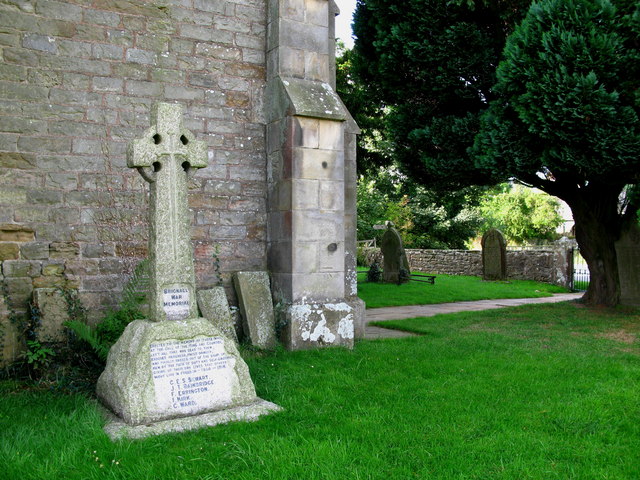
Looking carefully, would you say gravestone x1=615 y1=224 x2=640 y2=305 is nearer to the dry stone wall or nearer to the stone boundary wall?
the stone boundary wall

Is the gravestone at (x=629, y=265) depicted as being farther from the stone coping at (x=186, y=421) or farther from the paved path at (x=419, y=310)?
the stone coping at (x=186, y=421)

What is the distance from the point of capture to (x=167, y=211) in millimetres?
4566

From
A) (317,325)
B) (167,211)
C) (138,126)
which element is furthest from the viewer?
(317,325)

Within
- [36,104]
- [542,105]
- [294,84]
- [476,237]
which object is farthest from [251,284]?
[476,237]

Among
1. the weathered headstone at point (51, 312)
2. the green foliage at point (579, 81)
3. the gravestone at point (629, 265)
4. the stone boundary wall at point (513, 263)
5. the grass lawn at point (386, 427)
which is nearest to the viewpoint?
the grass lawn at point (386, 427)

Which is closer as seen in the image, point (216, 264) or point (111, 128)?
point (111, 128)

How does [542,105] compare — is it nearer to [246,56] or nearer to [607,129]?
[607,129]

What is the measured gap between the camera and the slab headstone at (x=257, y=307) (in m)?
6.64

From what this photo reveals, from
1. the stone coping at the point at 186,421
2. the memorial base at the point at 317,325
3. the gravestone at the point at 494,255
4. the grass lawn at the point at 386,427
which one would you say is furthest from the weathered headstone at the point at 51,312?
the gravestone at the point at 494,255

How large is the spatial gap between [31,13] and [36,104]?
→ 0.96 metres

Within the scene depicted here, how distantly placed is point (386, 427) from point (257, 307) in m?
3.00

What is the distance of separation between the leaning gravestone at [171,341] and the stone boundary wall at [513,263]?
46.5ft

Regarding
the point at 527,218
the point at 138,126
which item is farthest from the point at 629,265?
the point at 527,218

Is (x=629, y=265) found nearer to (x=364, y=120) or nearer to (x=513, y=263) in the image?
(x=364, y=120)
